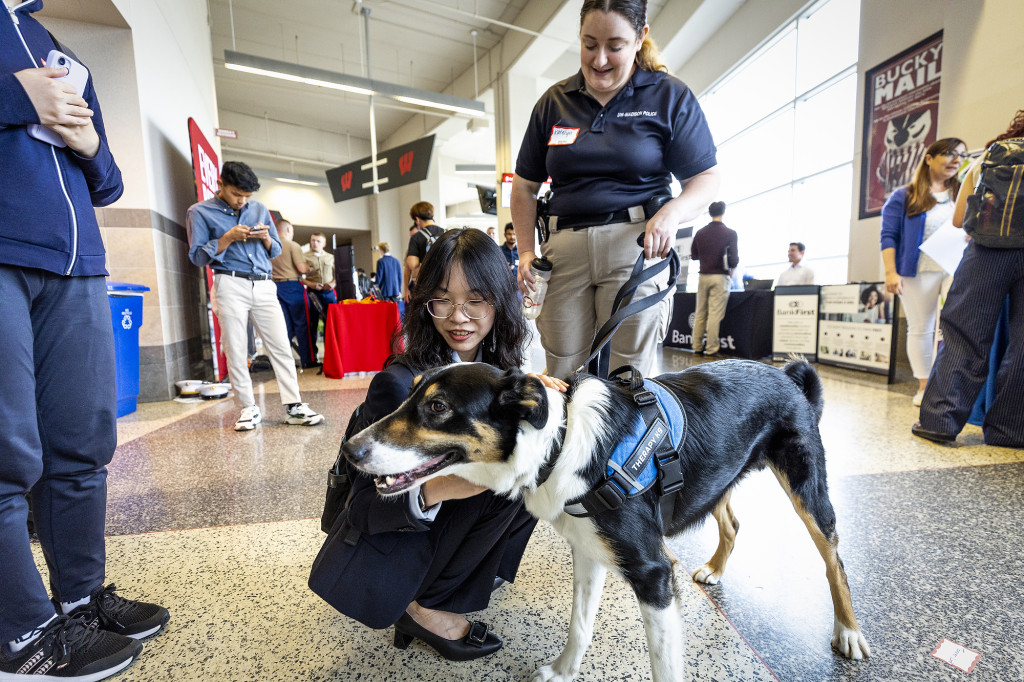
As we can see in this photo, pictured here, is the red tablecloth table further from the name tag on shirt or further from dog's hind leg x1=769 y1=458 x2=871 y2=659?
dog's hind leg x1=769 y1=458 x2=871 y2=659

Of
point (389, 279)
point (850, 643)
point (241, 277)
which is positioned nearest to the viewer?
point (850, 643)

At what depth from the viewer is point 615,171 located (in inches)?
56.9

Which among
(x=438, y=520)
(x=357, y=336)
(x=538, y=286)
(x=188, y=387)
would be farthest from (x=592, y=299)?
(x=357, y=336)

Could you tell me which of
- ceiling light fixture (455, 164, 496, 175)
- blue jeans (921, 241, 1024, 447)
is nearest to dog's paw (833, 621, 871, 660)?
blue jeans (921, 241, 1024, 447)

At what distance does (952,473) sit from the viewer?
2.13 m

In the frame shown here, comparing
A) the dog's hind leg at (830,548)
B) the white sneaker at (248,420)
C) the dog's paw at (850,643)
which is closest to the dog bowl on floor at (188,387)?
the white sneaker at (248,420)

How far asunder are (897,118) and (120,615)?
23.0ft

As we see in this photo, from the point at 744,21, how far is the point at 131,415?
28.7 ft

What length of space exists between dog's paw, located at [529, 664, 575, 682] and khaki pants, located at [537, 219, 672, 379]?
2.65 feet

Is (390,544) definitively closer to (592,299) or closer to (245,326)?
(592,299)

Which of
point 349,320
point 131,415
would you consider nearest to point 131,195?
point 131,415

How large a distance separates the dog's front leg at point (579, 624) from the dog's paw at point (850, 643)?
0.62 m

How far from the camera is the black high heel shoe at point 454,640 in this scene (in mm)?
1145

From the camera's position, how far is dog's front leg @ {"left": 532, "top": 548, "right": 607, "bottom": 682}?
107 cm
